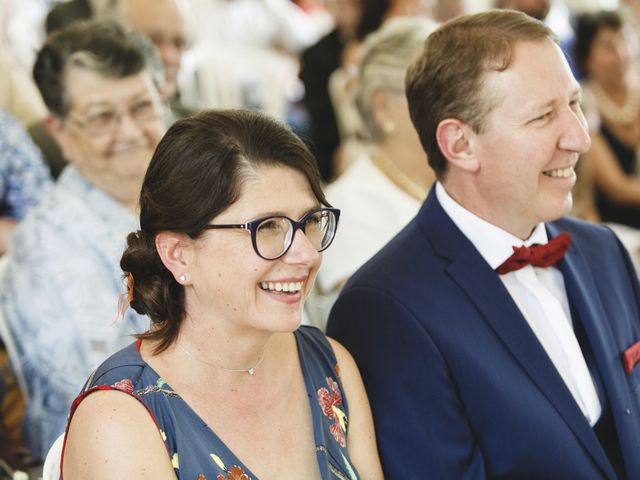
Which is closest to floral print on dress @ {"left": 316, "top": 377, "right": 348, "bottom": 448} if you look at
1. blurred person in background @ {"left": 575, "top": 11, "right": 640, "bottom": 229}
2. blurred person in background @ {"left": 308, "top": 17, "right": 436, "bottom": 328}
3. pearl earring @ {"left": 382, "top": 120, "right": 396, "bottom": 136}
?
blurred person in background @ {"left": 308, "top": 17, "right": 436, "bottom": 328}

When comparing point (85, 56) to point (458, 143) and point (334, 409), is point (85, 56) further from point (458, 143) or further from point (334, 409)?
point (334, 409)

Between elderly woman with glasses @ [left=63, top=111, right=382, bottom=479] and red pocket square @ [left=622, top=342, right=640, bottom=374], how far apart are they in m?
0.67

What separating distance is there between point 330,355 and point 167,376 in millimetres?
368

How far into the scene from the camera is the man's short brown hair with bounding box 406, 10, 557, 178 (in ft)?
→ 6.32

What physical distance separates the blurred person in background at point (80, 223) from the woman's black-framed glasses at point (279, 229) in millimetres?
855

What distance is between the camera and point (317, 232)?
1669mm

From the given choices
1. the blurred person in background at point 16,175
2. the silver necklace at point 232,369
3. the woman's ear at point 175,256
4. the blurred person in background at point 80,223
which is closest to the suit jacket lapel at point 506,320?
the silver necklace at point 232,369

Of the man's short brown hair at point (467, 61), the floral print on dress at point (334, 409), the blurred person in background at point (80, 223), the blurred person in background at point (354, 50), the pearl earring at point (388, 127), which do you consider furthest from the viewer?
the blurred person in background at point (354, 50)

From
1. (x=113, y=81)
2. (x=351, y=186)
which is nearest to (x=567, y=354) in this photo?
(x=351, y=186)

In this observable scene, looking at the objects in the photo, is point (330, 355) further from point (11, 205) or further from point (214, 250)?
point (11, 205)

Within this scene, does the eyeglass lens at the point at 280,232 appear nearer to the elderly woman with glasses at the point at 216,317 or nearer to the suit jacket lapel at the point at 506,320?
the elderly woman with glasses at the point at 216,317

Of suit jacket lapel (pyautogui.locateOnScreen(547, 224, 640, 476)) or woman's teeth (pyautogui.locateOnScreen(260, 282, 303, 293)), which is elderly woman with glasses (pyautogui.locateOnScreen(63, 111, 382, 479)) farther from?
suit jacket lapel (pyautogui.locateOnScreen(547, 224, 640, 476))

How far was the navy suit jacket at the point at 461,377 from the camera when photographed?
1821 mm

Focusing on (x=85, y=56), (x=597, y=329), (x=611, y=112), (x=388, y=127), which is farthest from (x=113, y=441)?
(x=611, y=112)
